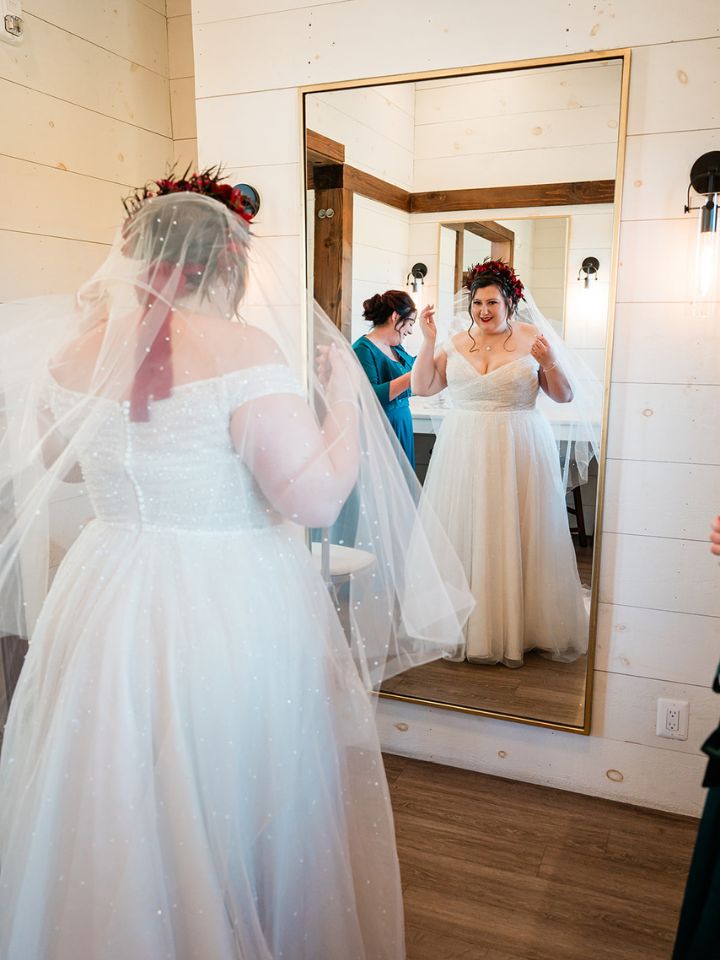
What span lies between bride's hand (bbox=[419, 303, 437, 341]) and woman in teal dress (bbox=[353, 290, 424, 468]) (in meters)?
0.04

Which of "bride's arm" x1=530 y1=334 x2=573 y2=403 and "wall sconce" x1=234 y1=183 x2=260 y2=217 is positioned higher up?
"wall sconce" x1=234 y1=183 x2=260 y2=217

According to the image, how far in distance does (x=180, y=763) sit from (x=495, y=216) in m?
1.53

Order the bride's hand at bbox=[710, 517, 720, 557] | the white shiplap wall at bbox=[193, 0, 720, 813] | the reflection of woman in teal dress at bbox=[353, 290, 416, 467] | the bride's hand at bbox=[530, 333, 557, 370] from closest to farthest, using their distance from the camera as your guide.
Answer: the bride's hand at bbox=[710, 517, 720, 557], the white shiplap wall at bbox=[193, 0, 720, 813], the bride's hand at bbox=[530, 333, 557, 370], the reflection of woman in teal dress at bbox=[353, 290, 416, 467]

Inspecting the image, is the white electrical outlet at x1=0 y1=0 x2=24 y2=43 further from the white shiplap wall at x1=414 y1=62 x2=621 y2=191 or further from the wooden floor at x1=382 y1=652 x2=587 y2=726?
the wooden floor at x1=382 y1=652 x2=587 y2=726

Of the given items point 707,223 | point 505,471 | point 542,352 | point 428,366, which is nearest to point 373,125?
point 428,366

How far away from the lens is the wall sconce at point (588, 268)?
2078 millimetres

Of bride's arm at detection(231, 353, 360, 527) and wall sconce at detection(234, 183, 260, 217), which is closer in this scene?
bride's arm at detection(231, 353, 360, 527)

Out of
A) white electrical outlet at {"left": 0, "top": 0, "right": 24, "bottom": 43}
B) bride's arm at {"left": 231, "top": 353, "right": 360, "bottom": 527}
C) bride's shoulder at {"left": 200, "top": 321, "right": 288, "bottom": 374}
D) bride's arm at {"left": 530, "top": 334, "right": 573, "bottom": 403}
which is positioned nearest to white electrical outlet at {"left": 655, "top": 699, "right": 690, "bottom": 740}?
bride's arm at {"left": 530, "top": 334, "right": 573, "bottom": 403}

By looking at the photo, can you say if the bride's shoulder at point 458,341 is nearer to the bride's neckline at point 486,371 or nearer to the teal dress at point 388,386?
the bride's neckline at point 486,371

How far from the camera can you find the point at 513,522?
235cm

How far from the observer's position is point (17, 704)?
1.52 meters

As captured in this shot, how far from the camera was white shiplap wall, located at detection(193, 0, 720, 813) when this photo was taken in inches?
77.4

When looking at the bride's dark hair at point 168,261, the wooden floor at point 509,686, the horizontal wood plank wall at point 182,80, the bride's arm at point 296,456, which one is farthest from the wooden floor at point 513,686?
the horizontal wood plank wall at point 182,80

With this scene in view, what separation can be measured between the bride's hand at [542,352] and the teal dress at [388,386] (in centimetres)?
34
